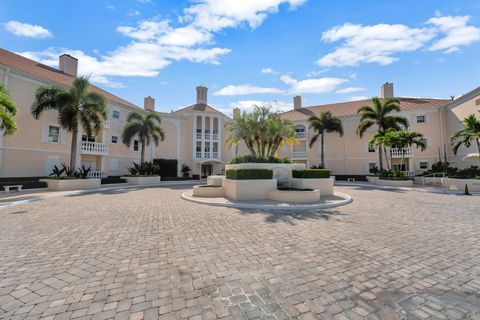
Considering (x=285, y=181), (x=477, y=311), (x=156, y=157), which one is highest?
(x=156, y=157)

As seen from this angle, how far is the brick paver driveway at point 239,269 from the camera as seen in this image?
3.05 m

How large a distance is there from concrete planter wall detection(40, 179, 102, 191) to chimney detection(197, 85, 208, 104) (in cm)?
2297

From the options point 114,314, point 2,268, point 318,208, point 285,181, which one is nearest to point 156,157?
point 285,181

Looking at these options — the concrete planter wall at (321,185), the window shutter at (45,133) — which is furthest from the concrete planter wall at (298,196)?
the window shutter at (45,133)

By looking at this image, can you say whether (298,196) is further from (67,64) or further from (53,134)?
(67,64)

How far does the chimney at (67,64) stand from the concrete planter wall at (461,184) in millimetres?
42163

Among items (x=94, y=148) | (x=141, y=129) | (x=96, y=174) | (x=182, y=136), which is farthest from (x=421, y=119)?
(x=96, y=174)

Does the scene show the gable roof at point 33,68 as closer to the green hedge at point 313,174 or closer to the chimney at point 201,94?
the chimney at point 201,94

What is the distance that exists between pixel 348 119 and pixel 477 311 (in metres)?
35.4

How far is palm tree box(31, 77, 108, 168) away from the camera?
18141mm

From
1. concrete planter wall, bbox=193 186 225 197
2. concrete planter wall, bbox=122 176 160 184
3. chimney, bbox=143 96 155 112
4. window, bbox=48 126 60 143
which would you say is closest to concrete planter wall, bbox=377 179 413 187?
concrete planter wall, bbox=193 186 225 197

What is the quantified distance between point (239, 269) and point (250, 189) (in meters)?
9.17

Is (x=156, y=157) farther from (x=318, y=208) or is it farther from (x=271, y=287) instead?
(x=271, y=287)

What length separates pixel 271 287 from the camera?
141 inches
